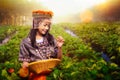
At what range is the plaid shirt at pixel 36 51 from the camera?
392cm

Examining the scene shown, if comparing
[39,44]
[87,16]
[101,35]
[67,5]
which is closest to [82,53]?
[87,16]

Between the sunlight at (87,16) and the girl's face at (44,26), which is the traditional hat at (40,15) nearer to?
the girl's face at (44,26)

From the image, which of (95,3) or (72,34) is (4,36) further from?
(95,3)

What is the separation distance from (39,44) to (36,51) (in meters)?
0.10

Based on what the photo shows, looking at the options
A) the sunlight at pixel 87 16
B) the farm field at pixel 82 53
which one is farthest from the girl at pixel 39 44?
the sunlight at pixel 87 16

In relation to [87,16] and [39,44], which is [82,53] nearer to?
[87,16]

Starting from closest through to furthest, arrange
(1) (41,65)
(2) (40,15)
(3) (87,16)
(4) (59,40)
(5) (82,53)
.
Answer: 1. (1) (41,65)
2. (4) (59,40)
3. (2) (40,15)
4. (5) (82,53)
5. (3) (87,16)

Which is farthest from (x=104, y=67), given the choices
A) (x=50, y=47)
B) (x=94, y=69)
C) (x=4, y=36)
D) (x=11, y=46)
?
(x=4, y=36)

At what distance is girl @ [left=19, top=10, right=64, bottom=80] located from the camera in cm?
395

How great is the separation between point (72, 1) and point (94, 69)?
1.56 meters

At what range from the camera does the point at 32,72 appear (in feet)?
12.5

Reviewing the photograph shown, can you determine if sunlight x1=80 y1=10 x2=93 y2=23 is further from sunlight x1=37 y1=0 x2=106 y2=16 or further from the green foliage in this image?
the green foliage

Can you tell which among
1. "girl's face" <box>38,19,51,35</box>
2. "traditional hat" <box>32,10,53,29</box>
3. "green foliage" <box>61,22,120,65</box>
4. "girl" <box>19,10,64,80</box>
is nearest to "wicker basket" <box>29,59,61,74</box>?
"girl" <box>19,10,64,80</box>

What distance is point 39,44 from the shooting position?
13.2 feet
